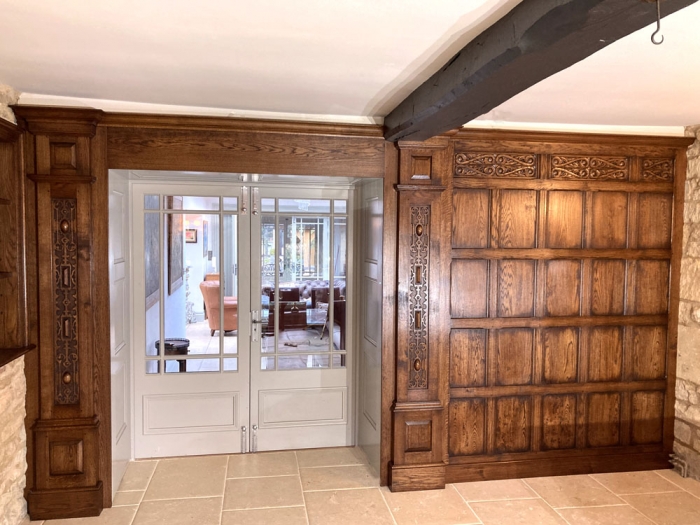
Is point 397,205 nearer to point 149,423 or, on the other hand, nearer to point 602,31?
point 602,31

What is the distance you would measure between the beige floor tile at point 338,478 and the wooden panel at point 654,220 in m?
2.58

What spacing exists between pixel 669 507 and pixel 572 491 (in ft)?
1.87

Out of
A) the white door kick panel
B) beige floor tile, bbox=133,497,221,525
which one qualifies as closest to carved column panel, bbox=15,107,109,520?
beige floor tile, bbox=133,497,221,525

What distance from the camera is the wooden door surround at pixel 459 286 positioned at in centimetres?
304

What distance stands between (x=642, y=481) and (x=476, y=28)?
3.37 m

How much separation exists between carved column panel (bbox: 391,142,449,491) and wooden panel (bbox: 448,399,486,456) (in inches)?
5.0

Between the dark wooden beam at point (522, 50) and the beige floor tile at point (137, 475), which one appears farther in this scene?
the beige floor tile at point (137, 475)

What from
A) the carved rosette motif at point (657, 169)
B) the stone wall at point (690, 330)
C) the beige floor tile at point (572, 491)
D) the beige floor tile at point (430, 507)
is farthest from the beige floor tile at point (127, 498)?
the carved rosette motif at point (657, 169)

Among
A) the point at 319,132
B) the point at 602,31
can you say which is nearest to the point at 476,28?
the point at 602,31

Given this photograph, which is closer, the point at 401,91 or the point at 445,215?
the point at 401,91

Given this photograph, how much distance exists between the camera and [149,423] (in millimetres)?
3855

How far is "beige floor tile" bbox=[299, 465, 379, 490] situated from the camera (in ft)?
11.3

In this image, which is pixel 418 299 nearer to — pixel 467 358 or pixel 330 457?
pixel 467 358

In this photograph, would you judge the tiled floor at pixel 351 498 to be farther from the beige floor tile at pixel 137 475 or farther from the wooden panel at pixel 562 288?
the wooden panel at pixel 562 288
